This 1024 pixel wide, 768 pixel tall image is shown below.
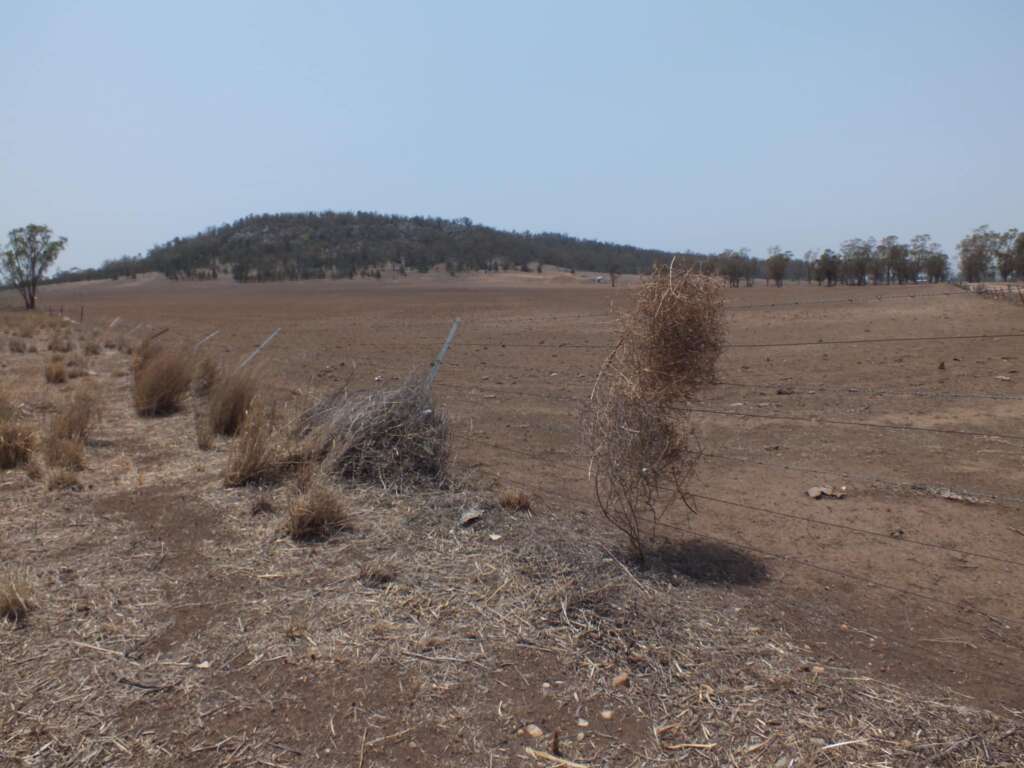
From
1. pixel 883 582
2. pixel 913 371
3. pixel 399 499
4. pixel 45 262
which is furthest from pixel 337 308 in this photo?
pixel 883 582

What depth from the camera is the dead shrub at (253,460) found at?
798 cm

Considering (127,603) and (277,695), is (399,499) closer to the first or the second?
(127,603)

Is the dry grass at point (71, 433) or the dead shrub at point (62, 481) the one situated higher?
the dry grass at point (71, 433)

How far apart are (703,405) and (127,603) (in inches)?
331

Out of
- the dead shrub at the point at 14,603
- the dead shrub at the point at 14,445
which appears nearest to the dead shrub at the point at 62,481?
the dead shrub at the point at 14,445

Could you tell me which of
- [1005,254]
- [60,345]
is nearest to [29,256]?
[60,345]

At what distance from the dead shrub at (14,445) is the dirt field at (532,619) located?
1.34 feet

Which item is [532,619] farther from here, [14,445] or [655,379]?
[14,445]

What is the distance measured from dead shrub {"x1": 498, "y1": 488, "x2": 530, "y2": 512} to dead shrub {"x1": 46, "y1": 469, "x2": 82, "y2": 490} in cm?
402

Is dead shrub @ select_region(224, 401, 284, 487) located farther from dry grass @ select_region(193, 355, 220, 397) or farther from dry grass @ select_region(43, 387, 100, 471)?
→ dry grass @ select_region(193, 355, 220, 397)

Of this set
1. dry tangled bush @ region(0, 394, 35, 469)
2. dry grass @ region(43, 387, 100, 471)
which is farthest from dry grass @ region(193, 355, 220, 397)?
dry tangled bush @ region(0, 394, 35, 469)

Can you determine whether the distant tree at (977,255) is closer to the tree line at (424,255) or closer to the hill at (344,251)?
the tree line at (424,255)

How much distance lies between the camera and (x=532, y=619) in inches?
197

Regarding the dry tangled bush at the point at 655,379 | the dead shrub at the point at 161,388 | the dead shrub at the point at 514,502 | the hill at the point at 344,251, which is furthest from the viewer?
the hill at the point at 344,251
